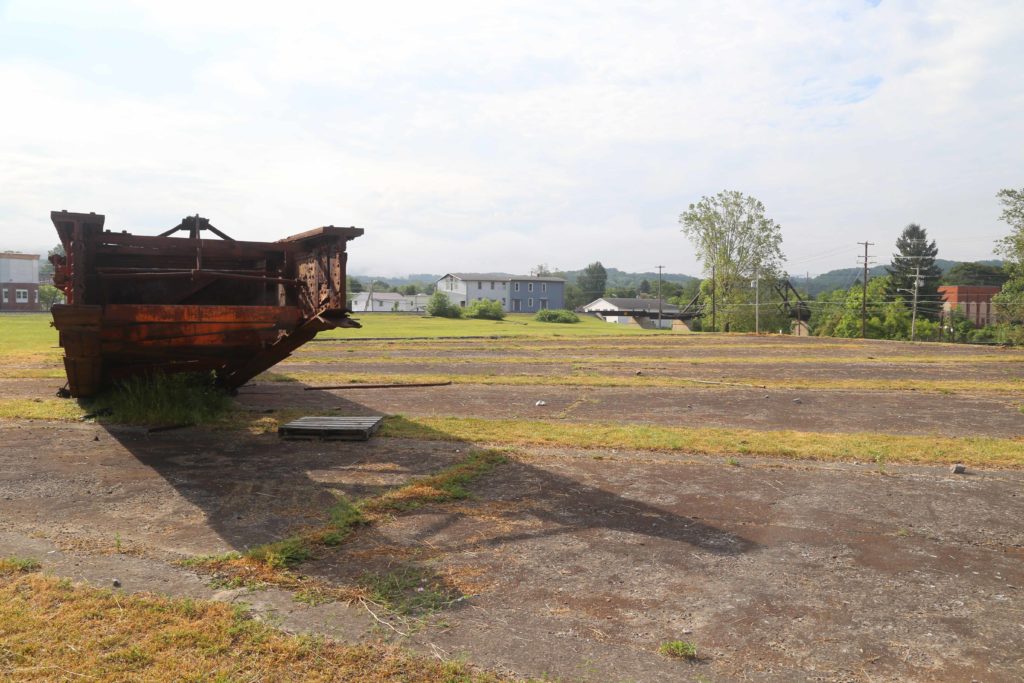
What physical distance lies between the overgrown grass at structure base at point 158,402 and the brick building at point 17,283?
9227 cm

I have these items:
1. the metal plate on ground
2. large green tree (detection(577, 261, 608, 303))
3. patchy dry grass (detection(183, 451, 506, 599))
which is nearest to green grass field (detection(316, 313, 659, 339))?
the metal plate on ground

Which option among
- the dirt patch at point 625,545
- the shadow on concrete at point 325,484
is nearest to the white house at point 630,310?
the shadow on concrete at point 325,484

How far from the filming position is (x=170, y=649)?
10.7 feet

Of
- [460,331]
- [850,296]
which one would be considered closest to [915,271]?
[850,296]

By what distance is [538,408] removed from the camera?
39.4 feet

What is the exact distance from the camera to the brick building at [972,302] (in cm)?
8069

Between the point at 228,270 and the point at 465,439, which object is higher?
the point at 228,270

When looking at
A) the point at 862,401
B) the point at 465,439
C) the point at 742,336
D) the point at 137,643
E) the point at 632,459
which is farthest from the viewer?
the point at 742,336

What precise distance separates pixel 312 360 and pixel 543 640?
19266mm

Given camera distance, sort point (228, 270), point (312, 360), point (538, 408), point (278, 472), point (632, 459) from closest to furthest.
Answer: point (278, 472)
point (632, 459)
point (228, 270)
point (538, 408)
point (312, 360)

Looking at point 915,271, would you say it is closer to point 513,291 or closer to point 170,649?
point 513,291

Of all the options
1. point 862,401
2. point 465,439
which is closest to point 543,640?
point 465,439

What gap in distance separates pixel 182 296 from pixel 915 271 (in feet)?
302

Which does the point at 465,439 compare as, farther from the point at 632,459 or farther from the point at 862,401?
the point at 862,401
